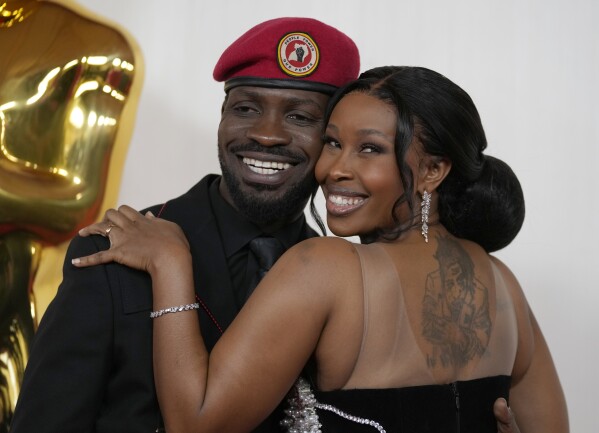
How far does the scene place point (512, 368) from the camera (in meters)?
1.77

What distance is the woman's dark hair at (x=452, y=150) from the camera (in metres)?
1.59

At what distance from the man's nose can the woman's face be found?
0.84 ft

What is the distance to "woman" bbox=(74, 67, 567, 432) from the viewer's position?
148 centimetres

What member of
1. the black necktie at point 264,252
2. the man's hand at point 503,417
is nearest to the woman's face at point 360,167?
the black necktie at point 264,252

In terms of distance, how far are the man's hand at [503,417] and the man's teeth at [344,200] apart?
0.42 metres

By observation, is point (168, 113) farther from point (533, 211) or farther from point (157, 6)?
point (533, 211)

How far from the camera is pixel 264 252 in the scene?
1897 mm

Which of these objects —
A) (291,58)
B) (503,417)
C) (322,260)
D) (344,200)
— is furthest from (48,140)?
(503,417)

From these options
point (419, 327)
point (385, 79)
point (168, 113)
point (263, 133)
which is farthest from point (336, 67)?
point (168, 113)

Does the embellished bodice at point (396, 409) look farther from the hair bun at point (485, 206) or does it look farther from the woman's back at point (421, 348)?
the hair bun at point (485, 206)

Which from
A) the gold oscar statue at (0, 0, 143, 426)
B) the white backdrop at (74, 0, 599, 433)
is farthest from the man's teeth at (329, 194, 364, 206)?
the white backdrop at (74, 0, 599, 433)

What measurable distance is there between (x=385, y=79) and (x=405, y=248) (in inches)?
12.0

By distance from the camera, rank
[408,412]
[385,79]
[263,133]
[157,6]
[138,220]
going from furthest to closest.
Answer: [157,6]
[263,133]
[138,220]
[385,79]
[408,412]

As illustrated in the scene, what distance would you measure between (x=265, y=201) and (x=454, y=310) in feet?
1.73
